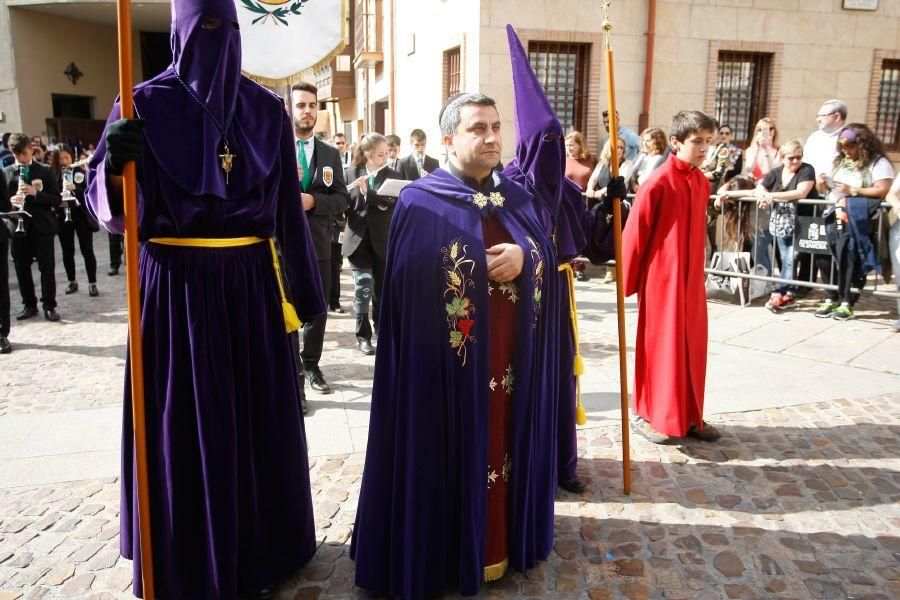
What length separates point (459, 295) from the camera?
2709 millimetres

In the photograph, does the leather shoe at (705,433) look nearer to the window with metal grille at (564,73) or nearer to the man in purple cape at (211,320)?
the man in purple cape at (211,320)

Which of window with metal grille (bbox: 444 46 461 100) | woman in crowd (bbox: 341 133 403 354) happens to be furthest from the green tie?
window with metal grille (bbox: 444 46 461 100)

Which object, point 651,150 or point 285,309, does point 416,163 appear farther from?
point 285,309

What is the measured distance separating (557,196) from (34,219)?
23.1 feet

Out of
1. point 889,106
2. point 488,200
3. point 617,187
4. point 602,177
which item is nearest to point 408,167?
point 602,177

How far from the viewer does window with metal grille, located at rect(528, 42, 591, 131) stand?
1186cm

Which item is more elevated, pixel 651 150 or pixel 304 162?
pixel 651 150

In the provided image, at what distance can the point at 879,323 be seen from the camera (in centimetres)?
775

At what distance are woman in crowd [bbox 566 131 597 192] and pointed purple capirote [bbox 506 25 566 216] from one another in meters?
6.07

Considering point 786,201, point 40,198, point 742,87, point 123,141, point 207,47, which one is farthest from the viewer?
point 742,87

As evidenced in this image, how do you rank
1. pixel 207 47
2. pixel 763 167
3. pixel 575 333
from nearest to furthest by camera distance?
pixel 207 47, pixel 575 333, pixel 763 167

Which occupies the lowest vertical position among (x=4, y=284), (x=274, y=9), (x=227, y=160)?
(x=4, y=284)

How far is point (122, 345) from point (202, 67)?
211 inches

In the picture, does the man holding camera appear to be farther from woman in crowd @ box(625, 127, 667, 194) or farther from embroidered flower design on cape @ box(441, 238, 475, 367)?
woman in crowd @ box(625, 127, 667, 194)
